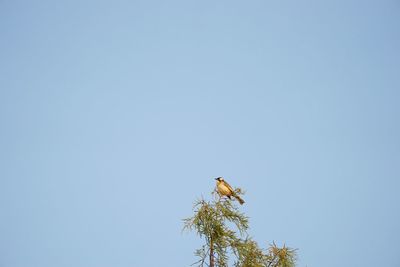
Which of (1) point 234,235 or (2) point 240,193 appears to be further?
(2) point 240,193

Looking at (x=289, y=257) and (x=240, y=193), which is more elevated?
(x=240, y=193)

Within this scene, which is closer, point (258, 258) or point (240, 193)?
point (258, 258)

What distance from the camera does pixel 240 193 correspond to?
1203cm

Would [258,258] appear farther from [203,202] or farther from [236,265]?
[203,202]

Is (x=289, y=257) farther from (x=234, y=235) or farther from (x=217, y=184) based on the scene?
(x=217, y=184)

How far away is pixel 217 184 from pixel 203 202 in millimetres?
2383

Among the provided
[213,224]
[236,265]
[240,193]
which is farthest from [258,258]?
[240,193]

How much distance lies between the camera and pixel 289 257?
9.94m

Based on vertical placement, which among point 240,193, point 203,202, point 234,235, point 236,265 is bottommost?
point 236,265

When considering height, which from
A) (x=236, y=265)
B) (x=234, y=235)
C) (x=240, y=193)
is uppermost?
(x=240, y=193)

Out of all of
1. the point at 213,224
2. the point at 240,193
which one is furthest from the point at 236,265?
the point at 240,193

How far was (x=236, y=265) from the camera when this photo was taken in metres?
9.78

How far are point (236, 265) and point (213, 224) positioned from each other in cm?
131

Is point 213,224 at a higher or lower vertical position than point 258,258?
higher
